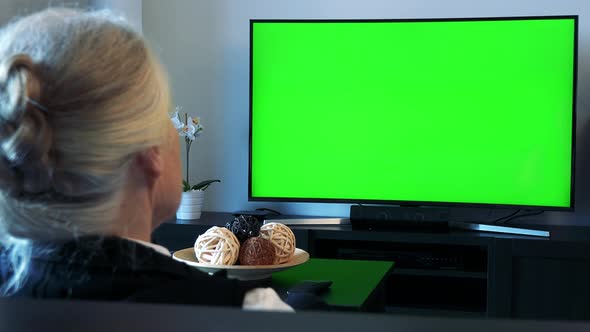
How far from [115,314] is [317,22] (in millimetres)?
3487

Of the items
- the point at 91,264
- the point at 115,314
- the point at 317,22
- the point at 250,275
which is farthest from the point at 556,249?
the point at 115,314

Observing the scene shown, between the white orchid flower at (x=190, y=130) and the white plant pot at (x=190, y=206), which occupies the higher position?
the white orchid flower at (x=190, y=130)

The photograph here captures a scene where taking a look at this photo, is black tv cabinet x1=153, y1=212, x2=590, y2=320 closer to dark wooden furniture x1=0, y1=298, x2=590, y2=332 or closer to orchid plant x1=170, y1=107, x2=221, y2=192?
orchid plant x1=170, y1=107, x2=221, y2=192

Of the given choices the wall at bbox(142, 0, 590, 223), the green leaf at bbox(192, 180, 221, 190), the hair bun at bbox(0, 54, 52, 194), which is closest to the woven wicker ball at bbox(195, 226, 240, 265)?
the hair bun at bbox(0, 54, 52, 194)

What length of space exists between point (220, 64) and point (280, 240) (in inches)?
88.7

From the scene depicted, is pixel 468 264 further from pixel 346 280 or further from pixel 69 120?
pixel 69 120

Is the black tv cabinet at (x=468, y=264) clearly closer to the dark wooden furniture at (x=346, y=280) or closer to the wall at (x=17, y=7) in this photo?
the dark wooden furniture at (x=346, y=280)

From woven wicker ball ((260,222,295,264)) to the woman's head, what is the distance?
1.01 metres

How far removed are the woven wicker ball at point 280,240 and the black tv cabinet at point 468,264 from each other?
1343 mm

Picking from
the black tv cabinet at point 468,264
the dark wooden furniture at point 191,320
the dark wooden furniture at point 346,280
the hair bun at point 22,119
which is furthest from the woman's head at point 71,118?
the black tv cabinet at point 468,264

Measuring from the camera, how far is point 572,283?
10.6ft

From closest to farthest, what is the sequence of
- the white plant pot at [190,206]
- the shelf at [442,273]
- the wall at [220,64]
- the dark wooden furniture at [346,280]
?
the dark wooden furniture at [346,280] → the shelf at [442,273] → the white plant pot at [190,206] → the wall at [220,64]

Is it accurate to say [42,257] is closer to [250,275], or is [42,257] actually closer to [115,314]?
[115,314]

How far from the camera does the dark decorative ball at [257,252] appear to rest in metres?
1.91
